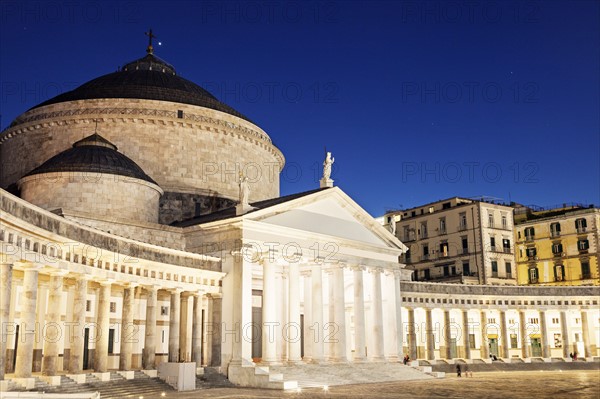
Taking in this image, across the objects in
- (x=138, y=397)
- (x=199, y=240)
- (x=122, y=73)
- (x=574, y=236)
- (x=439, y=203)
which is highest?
(x=122, y=73)

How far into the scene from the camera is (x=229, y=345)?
36438 millimetres

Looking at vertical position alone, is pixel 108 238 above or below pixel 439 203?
below

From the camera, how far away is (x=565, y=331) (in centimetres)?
5866

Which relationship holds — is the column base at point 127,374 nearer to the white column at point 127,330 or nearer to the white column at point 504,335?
the white column at point 127,330

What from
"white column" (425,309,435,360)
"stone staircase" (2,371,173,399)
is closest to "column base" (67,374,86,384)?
"stone staircase" (2,371,173,399)

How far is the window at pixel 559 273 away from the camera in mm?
71375

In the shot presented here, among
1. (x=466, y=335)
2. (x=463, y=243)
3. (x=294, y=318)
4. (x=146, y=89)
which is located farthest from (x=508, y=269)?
(x=146, y=89)

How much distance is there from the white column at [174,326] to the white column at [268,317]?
4794 millimetres

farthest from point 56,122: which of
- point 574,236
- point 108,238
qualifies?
point 574,236

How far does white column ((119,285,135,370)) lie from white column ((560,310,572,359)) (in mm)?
40447

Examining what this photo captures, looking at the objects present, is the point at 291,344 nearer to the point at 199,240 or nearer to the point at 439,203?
the point at 199,240

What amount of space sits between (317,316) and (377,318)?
17.3 feet

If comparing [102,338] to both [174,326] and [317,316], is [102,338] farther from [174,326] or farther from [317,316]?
[317,316]

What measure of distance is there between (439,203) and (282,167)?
24.9m
